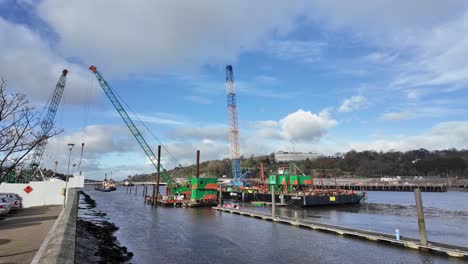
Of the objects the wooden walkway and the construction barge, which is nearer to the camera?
the wooden walkway

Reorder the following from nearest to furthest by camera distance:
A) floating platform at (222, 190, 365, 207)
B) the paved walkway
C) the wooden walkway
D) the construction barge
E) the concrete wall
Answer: the paved walkway < the wooden walkway < the concrete wall < floating platform at (222, 190, 365, 207) < the construction barge

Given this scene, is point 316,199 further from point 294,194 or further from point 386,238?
point 386,238

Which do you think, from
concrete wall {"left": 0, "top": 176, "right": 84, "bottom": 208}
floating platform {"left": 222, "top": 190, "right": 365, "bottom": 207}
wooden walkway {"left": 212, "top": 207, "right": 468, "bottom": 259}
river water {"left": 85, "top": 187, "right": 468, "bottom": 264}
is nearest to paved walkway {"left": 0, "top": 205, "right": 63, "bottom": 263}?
river water {"left": 85, "top": 187, "right": 468, "bottom": 264}

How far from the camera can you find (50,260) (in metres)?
10.5

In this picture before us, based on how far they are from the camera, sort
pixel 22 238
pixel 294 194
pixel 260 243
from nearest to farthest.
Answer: pixel 22 238
pixel 260 243
pixel 294 194

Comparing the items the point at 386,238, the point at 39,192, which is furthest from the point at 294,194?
the point at 39,192

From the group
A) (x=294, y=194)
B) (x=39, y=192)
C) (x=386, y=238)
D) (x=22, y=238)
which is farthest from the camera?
(x=294, y=194)

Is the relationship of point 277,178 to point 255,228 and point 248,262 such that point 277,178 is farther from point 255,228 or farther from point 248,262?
point 248,262

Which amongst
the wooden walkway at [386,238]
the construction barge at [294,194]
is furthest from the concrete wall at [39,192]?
the construction barge at [294,194]

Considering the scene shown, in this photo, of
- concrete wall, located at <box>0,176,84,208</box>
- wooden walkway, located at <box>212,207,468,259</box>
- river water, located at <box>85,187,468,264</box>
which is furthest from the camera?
concrete wall, located at <box>0,176,84,208</box>

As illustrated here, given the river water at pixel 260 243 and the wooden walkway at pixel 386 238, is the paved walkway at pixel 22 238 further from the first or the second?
the wooden walkway at pixel 386 238

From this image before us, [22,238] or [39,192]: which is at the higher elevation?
[39,192]

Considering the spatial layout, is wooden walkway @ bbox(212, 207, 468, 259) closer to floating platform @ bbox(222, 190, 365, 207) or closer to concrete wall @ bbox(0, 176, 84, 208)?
concrete wall @ bbox(0, 176, 84, 208)

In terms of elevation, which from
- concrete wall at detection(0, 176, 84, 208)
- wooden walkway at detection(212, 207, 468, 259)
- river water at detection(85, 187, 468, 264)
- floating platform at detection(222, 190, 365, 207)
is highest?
concrete wall at detection(0, 176, 84, 208)
